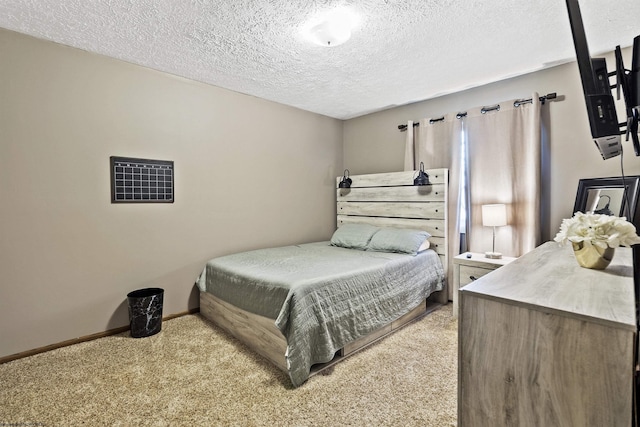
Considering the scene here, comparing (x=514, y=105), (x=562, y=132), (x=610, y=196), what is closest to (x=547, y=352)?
(x=610, y=196)

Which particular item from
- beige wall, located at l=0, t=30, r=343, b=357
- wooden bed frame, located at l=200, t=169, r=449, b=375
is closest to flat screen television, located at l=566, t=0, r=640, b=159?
wooden bed frame, located at l=200, t=169, r=449, b=375

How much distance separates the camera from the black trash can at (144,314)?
2.52m

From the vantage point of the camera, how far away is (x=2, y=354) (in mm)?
2166

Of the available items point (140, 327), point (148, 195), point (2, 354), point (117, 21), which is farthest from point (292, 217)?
point (2, 354)

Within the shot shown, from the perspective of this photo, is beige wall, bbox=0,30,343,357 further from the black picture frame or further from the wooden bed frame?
the black picture frame

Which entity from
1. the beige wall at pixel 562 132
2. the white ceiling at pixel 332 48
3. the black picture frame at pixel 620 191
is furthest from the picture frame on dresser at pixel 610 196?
the white ceiling at pixel 332 48

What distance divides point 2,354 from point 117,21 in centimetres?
247

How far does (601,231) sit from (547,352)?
0.67 m

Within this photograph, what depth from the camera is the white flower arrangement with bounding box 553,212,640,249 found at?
1.18 metres

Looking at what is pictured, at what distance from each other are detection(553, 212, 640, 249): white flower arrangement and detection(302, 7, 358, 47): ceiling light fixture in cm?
174

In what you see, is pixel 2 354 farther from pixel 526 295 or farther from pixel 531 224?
pixel 531 224

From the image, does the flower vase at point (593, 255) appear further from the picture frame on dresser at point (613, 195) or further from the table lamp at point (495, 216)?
the table lamp at point (495, 216)

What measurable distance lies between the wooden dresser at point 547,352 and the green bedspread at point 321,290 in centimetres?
108

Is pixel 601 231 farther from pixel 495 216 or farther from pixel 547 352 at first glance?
pixel 495 216
